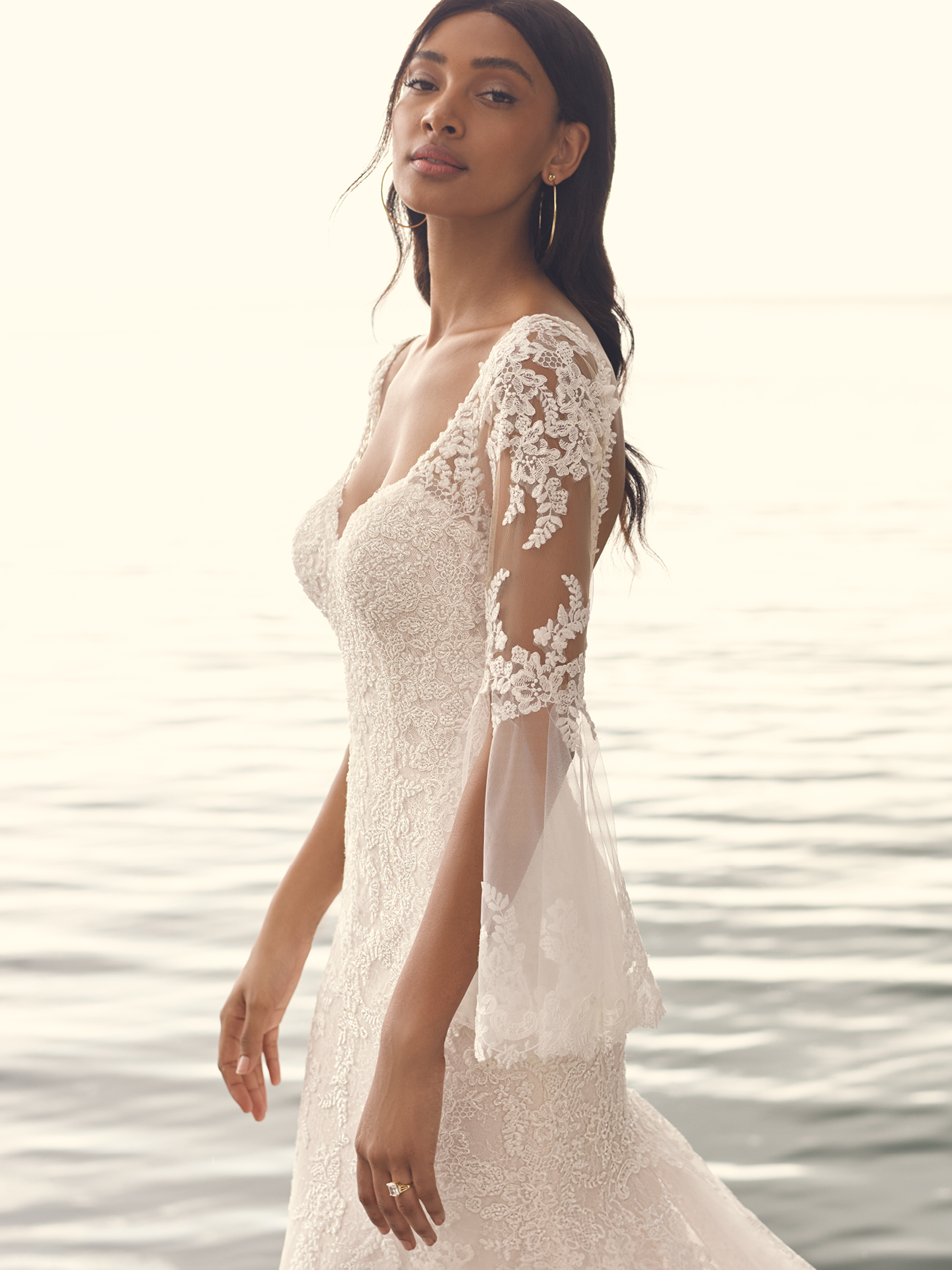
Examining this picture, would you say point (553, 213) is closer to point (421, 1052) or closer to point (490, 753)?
point (490, 753)

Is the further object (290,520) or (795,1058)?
(290,520)

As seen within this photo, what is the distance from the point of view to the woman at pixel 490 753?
1438 mm

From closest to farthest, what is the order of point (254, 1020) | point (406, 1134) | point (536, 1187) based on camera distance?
1. point (406, 1134)
2. point (536, 1187)
3. point (254, 1020)

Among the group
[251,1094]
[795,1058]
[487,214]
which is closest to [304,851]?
[251,1094]

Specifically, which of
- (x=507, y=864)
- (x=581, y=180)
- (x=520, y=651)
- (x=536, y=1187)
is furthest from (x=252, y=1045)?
(x=581, y=180)

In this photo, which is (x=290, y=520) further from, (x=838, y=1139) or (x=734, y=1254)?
(x=734, y=1254)

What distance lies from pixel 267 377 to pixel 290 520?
2293 centimetres

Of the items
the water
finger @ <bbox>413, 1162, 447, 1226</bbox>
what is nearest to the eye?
finger @ <bbox>413, 1162, 447, 1226</bbox>

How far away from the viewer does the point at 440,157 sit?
1589 millimetres

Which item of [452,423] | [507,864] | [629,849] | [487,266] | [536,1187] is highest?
[487,266]

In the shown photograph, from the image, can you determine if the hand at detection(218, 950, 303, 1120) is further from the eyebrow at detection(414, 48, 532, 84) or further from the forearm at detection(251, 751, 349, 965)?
the eyebrow at detection(414, 48, 532, 84)

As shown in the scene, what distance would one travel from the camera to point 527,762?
57.0 inches

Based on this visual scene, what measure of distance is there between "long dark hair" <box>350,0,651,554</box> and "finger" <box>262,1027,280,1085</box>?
78 centimetres

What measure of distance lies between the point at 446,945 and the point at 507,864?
0.10 meters
